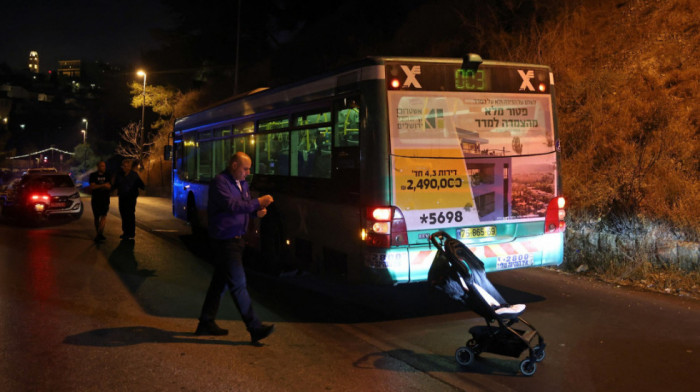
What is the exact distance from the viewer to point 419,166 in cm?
645

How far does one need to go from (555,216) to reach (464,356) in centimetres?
306

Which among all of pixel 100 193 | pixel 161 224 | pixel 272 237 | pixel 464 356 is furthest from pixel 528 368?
pixel 161 224

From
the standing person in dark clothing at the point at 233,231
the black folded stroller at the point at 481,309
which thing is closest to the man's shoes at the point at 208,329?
the standing person in dark clothing at the point at 233,231

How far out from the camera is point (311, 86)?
7.63m

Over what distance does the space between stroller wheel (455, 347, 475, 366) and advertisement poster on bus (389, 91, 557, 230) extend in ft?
5.59

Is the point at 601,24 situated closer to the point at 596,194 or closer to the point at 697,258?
the point at 596,194

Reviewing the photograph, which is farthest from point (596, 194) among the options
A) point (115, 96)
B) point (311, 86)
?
point (115, 96)

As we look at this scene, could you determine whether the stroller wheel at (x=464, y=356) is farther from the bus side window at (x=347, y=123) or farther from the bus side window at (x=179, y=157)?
the bus side window at (x=179, y=157)

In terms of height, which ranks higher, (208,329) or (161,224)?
(161,224)

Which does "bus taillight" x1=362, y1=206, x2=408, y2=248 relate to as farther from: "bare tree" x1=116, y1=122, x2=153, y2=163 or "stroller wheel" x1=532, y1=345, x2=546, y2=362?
"bare tree" x1=116, y1=122, x2=153, y2=163

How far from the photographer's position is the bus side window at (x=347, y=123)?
21.6 ft

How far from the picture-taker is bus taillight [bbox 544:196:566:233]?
7.36 m

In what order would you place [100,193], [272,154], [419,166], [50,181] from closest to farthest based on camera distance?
[419,166], [272,154], [100,193], [50,181]

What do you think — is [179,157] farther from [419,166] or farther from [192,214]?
[419,166]
